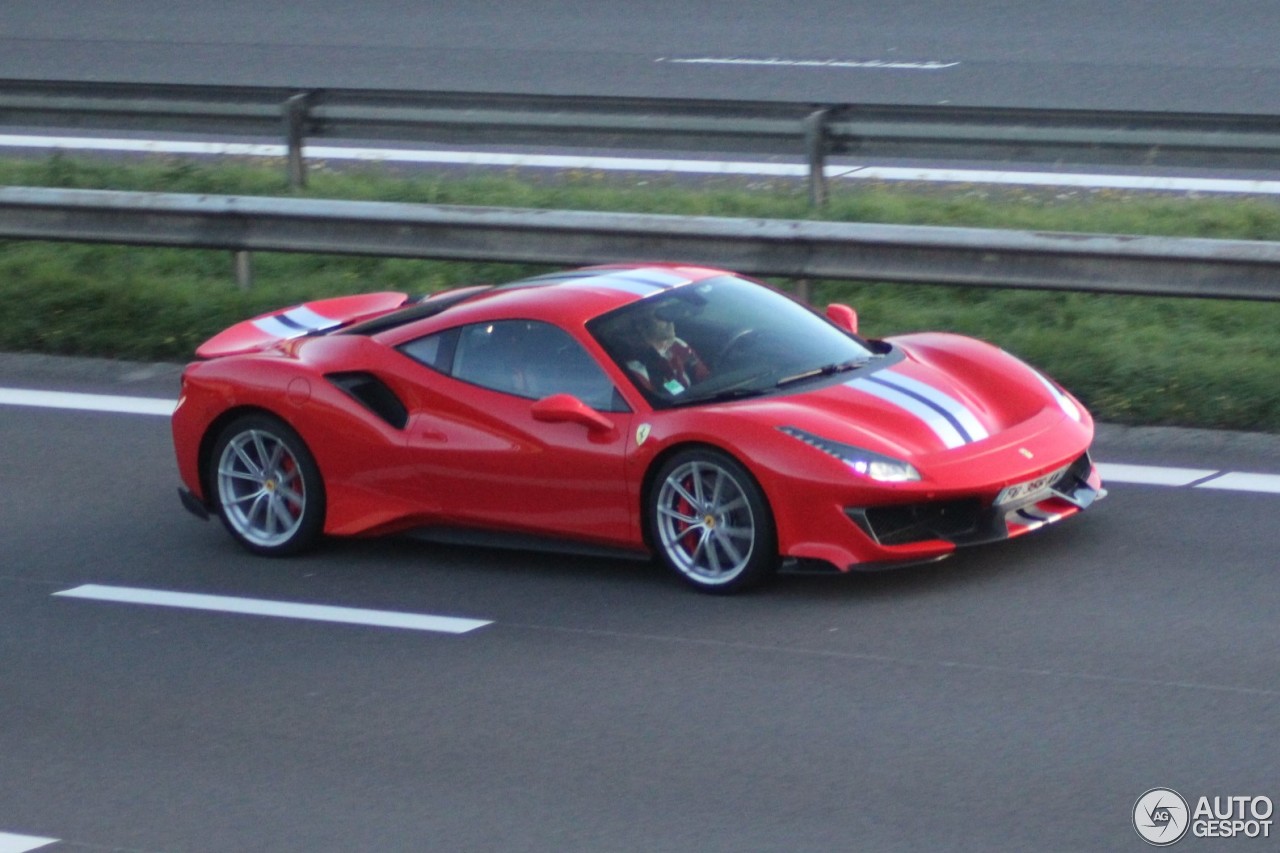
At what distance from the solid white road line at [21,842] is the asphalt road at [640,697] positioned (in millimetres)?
53

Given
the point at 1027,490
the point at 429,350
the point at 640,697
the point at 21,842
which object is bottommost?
the point at 21,842

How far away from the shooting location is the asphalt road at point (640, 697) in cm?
566

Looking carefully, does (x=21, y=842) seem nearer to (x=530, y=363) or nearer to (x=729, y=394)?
(x=530, y=363)

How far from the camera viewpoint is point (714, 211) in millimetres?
13656

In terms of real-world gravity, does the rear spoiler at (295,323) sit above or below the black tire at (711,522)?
above

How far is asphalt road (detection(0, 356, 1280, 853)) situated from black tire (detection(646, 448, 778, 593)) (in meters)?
0.12

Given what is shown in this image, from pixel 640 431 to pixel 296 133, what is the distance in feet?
25.0

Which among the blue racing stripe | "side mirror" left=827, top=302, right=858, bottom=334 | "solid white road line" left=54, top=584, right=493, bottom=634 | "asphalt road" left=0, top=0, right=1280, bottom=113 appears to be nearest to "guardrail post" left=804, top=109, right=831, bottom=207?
"asphalt road" left=0, top=0, right=1280, bottom=113

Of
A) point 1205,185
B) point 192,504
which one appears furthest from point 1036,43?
point 192,504

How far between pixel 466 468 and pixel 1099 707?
2.81 meters

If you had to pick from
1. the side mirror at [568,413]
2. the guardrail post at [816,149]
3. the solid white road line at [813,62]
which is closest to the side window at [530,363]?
the side mirror at [568,413]

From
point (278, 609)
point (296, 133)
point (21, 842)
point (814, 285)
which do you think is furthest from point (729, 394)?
point (296, 133)

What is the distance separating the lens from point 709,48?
1980 centimetres

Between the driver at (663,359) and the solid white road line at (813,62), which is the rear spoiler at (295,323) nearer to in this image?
the driver at (663,359)
